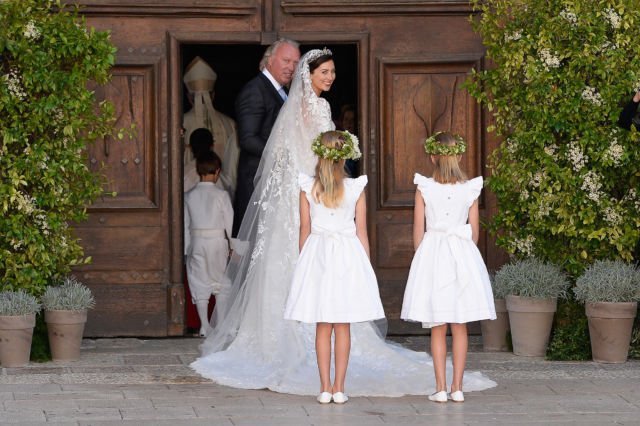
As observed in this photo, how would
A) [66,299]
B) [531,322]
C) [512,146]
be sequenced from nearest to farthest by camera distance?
[66,299], [531,322], [512,146]

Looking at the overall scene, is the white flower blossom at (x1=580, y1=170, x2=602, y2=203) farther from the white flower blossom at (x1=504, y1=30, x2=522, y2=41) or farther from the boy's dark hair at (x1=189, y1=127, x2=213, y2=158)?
the boy's dark hair at (x1=189, y1=127, x2=213, y2=158)

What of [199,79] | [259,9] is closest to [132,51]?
[259,9]

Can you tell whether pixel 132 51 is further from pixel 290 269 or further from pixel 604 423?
pixel 604 423

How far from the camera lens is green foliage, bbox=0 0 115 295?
31.2 ft

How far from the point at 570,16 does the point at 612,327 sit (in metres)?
2.18

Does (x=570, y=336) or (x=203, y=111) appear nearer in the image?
(x=570, y=336)

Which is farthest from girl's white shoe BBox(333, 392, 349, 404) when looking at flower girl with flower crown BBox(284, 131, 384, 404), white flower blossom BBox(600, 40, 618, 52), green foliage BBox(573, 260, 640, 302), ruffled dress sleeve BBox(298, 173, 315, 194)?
white flower blossom BBox(600, 40, 618, 52)


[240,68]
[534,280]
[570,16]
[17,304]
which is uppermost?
[240,68]

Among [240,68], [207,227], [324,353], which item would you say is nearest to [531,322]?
[324,353]

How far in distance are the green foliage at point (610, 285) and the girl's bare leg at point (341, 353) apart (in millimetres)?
2196

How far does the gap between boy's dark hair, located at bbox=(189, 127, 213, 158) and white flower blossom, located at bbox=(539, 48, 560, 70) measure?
353 centimetres

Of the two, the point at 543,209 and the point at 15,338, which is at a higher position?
the point at 543,209

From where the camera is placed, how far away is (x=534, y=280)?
9875 mm

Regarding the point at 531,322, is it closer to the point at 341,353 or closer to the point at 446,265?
the point at 446,265
